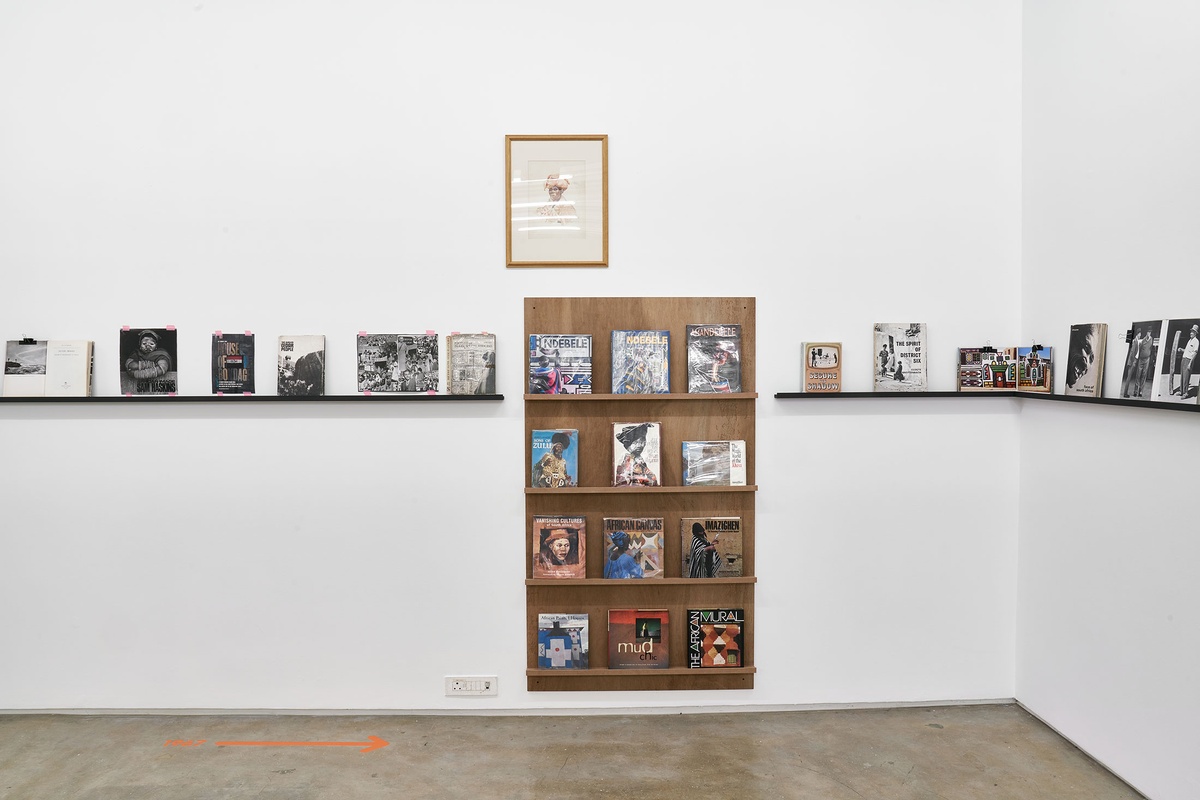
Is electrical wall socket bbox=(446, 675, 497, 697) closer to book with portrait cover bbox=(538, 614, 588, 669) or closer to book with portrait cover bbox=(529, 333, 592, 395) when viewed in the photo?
book with portrait cover bbox=(538, 614, 588, 669)

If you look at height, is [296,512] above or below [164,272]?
below

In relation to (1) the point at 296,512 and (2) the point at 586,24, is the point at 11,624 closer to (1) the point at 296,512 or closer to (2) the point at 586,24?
(1) the point at 296,512

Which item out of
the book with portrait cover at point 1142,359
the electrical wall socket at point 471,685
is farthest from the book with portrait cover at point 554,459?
the book with portrait cover at point 1142,359

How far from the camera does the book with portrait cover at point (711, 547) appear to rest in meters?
3.00

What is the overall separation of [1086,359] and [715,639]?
1.78 m

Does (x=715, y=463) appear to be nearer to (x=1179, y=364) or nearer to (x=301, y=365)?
(x=1179, y=364)

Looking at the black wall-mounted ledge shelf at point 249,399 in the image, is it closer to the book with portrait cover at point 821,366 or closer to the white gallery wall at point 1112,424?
the book with portrait cover at point 821,366

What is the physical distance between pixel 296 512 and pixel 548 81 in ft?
6.83

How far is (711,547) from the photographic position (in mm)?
3008

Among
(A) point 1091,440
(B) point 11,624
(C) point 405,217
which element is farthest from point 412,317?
(A) point 1091,440

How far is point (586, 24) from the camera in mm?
2971

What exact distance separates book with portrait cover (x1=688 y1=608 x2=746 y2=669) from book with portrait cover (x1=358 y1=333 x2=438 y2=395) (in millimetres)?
1480

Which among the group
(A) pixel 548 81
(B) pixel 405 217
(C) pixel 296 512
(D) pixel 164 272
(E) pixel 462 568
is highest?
(A) pixel 548 81

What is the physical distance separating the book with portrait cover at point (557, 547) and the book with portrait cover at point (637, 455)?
276mm
